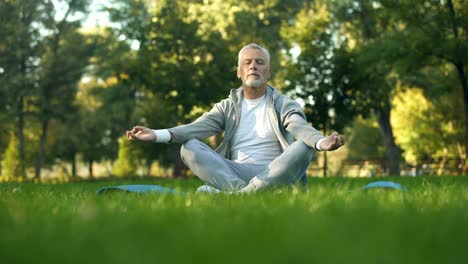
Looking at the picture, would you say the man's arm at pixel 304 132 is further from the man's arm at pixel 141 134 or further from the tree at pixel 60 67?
the tree at pixel 60 67

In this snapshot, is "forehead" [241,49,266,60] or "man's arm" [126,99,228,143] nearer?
"man's arm" [126,99,228,143]

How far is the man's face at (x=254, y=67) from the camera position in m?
6.82

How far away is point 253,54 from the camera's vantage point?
6.88 meters

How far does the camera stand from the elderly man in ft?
19.5

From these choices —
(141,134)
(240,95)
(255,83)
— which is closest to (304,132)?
(255,83)

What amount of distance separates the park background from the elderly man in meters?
14.9

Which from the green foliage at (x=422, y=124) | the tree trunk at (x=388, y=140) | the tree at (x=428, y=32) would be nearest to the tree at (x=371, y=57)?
the tree trunk at (x=388, y=140)

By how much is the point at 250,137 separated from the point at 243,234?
182 inches

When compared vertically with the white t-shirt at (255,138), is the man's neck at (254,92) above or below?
above

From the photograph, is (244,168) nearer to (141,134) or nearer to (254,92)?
(254,92)

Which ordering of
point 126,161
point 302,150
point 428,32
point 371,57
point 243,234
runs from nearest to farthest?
point 243,234 → point 302,150 → point 428,32 → point 371,57 → point 126,161

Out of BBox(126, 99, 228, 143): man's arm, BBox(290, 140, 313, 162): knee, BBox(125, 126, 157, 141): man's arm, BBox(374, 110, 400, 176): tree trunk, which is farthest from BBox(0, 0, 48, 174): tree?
BBox(290, 140, 313, 162): knee

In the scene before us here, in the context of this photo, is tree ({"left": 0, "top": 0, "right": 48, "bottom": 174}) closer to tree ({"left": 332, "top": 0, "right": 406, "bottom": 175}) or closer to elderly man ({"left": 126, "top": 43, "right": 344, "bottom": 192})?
tree ({"left": 332, "top": 0, "right": 406, "bottom": 175})

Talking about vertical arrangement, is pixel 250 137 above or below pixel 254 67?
below
